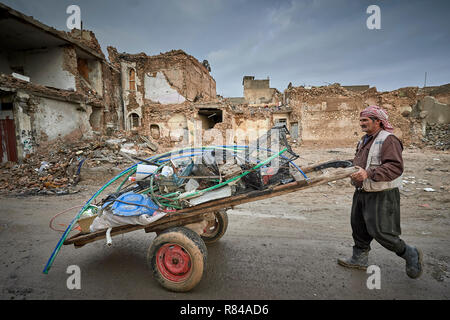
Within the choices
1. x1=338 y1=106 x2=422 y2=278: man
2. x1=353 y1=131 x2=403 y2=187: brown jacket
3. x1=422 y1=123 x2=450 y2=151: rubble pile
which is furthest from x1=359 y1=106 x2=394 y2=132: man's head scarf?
x1=422 y1=123 x2=450 y2=151: rubble pile

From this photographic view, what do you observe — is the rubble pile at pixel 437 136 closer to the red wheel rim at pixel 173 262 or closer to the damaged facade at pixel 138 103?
the damaged facade at pixel 138 103

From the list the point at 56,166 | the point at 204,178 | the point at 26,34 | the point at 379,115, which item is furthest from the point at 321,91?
the point at 26,34

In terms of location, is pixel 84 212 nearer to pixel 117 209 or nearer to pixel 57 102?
pixel 117 209

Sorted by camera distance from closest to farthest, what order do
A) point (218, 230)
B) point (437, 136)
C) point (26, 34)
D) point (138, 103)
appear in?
1. point (218, 230)
2. point (26, 34)
3. point (437, 136)
4. point (138, 103)

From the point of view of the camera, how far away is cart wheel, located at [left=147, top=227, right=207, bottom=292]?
2096 mm

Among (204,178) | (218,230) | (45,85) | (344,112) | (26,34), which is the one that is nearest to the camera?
(204,178)

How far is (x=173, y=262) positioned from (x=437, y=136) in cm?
2102

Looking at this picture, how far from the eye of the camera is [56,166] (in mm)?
8664

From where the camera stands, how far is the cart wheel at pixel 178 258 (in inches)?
82.5

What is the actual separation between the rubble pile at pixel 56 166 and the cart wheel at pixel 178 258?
5.35m

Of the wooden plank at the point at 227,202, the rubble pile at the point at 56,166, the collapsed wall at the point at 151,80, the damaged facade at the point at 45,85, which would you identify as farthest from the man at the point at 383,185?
the collapsed wall at the point at 151,80

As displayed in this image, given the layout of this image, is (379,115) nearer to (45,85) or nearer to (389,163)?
(389,163)
